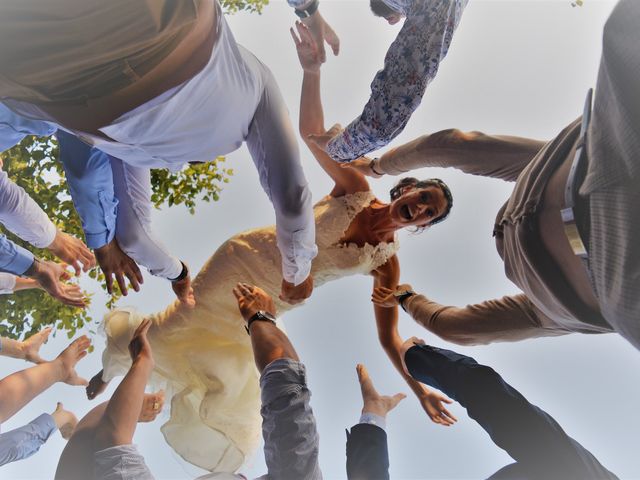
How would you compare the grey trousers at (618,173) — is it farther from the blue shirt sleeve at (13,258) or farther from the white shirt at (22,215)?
the blue shirt sleeve at (13,258)

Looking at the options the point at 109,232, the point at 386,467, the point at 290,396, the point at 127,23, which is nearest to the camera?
the point at 127,23

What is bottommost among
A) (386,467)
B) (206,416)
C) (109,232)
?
(386,467)

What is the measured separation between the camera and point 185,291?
2205 mm

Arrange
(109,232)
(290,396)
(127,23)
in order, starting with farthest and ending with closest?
(109,232) < (290,396) < (127,23)

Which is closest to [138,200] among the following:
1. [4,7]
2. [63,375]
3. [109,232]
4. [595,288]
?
[109,232]

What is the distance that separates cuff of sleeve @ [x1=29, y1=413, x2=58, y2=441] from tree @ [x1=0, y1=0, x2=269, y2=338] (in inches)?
25.8

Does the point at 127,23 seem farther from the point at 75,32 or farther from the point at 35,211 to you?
the point at 35,211

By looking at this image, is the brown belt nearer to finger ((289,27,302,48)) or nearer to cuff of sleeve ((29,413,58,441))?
finger ((289,27,302,48))

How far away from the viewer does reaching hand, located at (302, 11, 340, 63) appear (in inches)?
69.2

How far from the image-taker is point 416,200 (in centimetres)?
222

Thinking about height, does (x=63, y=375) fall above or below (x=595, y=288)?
above

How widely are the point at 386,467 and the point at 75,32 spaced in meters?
1.47

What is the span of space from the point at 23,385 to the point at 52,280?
0.52m

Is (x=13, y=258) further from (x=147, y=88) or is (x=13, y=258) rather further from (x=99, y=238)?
(x=147, y=88)
